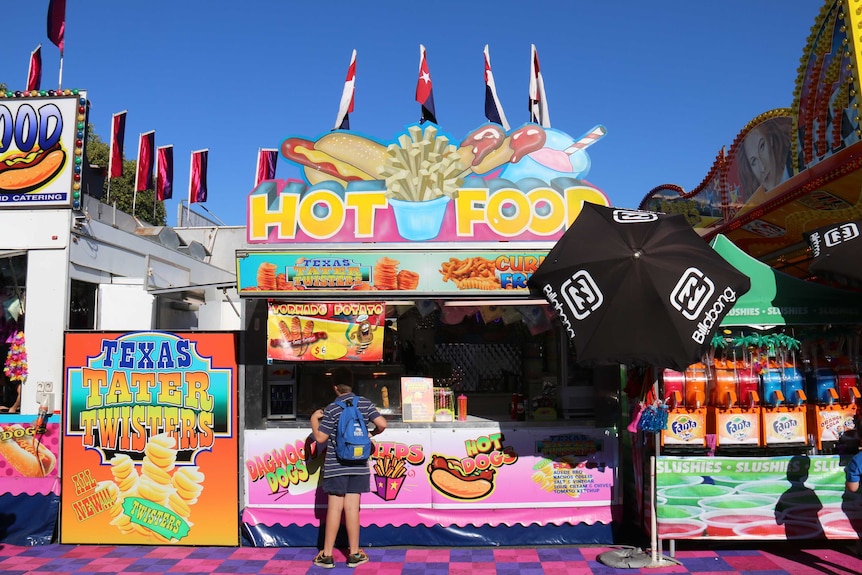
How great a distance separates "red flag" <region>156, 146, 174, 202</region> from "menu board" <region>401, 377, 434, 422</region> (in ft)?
55.4

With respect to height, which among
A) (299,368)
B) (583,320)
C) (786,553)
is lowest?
(786,553)

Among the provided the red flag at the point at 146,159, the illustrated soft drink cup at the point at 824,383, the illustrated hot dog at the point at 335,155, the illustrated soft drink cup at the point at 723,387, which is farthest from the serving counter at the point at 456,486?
the red flag at the point at 146,159

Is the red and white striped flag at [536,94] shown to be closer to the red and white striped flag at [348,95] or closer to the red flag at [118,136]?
the red and white striped flag at [348,95]

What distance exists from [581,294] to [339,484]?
2710mm

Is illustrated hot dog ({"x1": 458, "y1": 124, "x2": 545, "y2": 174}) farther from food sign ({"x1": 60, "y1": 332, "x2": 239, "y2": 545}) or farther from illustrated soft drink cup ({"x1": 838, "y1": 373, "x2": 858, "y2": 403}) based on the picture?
illustrated soft drink cup ({"x1": 838, "y1": 373, "x2": 858, "y2": 403})

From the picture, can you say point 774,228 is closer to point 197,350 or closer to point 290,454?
point 290,454

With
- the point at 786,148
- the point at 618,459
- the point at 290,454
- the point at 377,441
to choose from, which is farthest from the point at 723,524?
the point at 786,148

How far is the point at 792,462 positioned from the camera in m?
6.03

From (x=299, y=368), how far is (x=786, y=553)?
4.95 m

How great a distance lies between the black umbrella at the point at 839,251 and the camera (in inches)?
228

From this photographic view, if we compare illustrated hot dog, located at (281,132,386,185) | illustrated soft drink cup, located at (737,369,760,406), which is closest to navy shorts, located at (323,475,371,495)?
illustrated hot dog, located at (281,132,386,185)

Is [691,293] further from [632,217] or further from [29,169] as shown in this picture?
[29,169]

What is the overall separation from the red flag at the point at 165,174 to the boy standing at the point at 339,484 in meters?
17.4

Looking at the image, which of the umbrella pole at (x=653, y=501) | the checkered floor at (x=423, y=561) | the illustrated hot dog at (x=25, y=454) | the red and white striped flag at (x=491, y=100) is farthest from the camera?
the red and white striped flag at (x=491, y=100)
